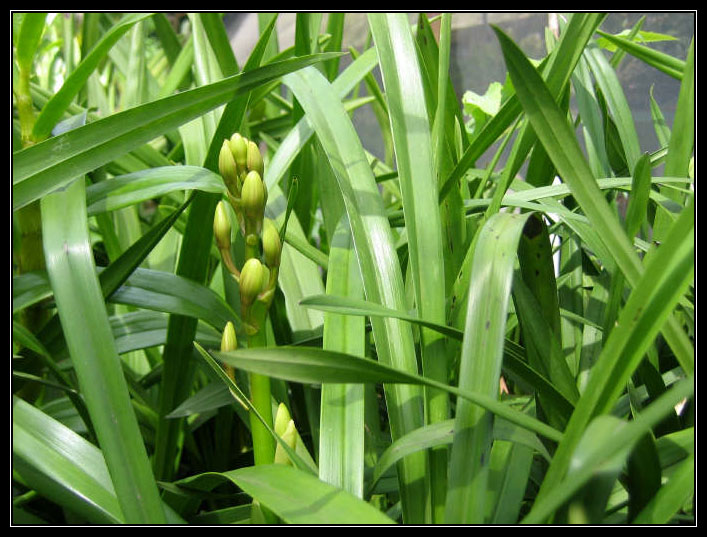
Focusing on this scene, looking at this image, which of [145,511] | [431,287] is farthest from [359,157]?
[145,511]

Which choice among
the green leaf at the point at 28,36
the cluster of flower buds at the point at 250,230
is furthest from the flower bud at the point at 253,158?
the green leaf at the point at 28,36

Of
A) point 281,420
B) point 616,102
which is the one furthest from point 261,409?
point 616,102

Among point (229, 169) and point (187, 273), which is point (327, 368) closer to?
point (229, 169)

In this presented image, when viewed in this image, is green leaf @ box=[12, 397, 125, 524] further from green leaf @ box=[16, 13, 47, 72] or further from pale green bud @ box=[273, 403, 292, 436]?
green leaf @ box=[16, 13, 47, 72]

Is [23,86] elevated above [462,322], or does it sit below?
above

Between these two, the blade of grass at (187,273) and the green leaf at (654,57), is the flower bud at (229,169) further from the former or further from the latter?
the green leaf at (654,57)

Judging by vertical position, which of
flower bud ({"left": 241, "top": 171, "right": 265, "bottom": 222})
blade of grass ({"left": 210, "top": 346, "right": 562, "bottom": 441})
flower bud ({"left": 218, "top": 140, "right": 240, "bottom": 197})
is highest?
flower bud ({"left": 218, "top": 140, "right": 240, "bottom": 197})

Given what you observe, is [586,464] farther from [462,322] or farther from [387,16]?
[387,16]

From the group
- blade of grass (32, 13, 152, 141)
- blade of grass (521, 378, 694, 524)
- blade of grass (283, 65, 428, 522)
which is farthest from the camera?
blade of grass (32, 13, 152, 141)

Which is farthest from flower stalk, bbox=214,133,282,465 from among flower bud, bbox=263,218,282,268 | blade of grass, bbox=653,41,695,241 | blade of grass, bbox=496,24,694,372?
blade of grass, bbox=653,41,695,241
